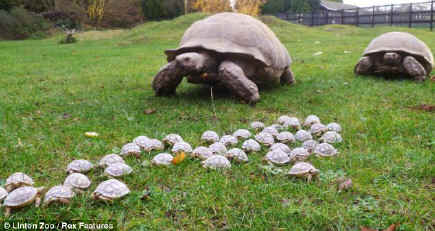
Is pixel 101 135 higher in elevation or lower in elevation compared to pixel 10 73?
lower

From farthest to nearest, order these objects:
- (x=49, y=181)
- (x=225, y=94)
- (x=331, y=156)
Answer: (x=225, y=94) < (x=331, y=156) < (x=49, y=181)

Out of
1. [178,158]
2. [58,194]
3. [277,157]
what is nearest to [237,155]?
[277,157]

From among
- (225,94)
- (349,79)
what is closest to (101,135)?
(225,94)

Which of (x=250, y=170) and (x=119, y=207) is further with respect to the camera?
(x=250, y=170)

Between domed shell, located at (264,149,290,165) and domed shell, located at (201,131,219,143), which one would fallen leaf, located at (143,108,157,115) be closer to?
domed shell, located at (201,131,219,143)

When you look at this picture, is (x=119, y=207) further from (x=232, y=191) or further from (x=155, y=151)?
(x=155, y=151)

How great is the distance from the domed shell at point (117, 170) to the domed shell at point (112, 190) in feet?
0.82

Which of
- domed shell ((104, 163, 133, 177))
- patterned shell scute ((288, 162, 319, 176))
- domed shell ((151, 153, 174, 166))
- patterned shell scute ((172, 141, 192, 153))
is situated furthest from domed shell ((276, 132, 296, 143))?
domed shell ((104, 163, 133, 177))

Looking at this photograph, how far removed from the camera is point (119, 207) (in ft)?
6.49

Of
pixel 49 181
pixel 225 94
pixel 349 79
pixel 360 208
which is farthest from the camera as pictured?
pixel 349 79

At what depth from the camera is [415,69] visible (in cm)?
569

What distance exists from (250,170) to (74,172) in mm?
1288

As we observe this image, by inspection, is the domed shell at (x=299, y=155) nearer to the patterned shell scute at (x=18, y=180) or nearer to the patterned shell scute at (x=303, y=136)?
the patterned shell scute at (x=303, y=136)

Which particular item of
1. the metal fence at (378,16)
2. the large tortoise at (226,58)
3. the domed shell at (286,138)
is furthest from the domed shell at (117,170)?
the metal fence at (378,16)
